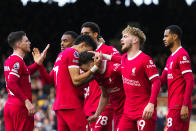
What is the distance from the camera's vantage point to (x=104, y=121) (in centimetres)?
805

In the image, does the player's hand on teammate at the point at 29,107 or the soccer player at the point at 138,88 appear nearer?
the soccer player at the point at 138,88

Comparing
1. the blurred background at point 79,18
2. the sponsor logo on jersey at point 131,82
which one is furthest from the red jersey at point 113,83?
the blurred background at point 79,18

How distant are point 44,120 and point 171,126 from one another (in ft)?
27.1

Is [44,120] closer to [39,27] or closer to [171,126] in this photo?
[171,126]

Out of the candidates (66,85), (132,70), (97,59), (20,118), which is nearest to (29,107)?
(20,118)

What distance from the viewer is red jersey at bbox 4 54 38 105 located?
7.94 metres

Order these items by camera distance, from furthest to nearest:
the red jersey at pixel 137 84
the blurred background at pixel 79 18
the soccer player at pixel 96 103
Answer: the blurred background at pixel 79 18 → the soccer player at pixel 96 103 → the red jersey at pixel 137 84

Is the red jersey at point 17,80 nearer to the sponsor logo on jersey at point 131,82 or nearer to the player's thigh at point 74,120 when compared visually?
the player's thigh at point 74,120

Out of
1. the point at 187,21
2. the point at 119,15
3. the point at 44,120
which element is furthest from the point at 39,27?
the point at 44,120

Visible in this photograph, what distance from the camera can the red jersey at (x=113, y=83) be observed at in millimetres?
7418

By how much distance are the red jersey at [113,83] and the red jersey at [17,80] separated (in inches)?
59.1

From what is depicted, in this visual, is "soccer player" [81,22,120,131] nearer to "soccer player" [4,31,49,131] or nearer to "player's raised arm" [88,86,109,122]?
"player's raised arm" [88,86,109,122]

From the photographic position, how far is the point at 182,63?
25.8 ft

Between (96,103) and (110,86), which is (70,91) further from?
(96,103)
